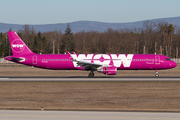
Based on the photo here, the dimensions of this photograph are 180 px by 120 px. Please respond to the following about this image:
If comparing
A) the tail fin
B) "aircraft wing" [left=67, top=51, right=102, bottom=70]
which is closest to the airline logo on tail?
the tail fin

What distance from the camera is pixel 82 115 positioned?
50.7 ft

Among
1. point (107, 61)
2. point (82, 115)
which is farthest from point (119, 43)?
point (82, 115)

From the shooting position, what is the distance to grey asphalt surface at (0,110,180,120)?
579 inches

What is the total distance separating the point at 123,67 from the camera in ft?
143

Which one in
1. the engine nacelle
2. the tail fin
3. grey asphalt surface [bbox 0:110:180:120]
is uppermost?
the tail fin

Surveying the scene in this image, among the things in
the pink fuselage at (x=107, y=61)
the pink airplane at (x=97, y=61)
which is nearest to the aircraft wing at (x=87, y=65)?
the pink airplane at (x=97, y=61)

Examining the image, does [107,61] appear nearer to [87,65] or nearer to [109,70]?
[109,70]

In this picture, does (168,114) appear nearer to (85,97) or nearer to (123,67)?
(85,97)

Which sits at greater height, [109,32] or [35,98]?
[109,32]

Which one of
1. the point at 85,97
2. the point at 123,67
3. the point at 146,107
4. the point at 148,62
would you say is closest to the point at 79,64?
the point at 123,67

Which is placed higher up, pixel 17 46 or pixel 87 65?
pixel 17 46

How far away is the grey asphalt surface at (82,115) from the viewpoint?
14695 millimetres

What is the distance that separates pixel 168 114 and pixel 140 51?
129 m

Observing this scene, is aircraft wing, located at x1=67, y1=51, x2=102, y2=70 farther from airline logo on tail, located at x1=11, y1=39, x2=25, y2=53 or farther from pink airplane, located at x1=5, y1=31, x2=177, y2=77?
airline logo on tail, located at x1=11, y1=39, x2=25, y2=53
